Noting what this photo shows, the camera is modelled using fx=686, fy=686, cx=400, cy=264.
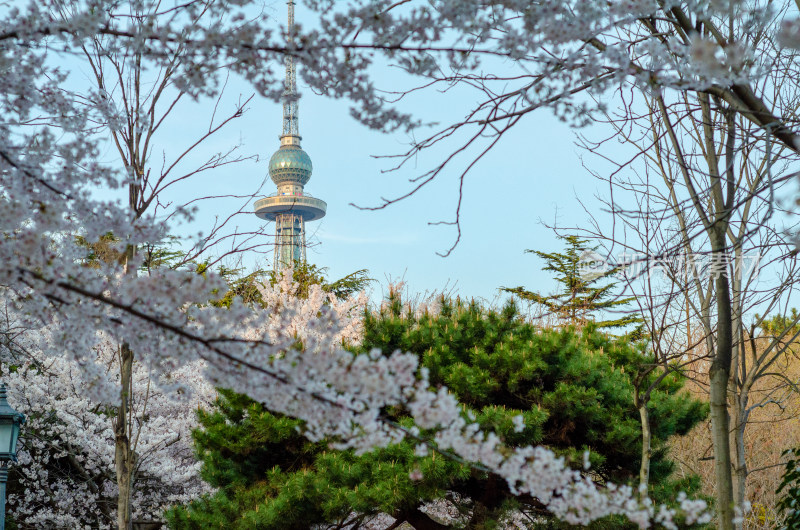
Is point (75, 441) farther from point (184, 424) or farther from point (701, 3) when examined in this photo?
point (701, 3)

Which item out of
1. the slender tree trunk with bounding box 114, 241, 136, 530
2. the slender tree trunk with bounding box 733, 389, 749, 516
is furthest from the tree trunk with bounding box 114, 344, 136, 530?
the slender tree trunk with bounding box 733, 389, 749, 516

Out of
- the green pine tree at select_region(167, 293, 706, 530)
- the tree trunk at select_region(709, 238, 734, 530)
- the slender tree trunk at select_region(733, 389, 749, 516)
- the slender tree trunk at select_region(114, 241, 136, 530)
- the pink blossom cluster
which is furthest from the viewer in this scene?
the pink blossom cluster

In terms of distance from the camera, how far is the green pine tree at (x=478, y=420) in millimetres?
5746

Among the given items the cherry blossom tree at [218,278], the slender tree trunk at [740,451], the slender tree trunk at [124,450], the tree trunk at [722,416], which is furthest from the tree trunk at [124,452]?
the slender tree trunk at [740,451]

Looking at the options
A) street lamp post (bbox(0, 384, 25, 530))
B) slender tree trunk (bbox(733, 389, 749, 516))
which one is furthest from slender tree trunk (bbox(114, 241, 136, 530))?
slender tree trunk (bbox(733, 389, 749, 516))

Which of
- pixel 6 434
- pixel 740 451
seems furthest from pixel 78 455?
pixel 740 451

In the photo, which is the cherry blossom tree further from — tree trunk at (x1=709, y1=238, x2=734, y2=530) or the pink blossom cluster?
the pink blossom cluster

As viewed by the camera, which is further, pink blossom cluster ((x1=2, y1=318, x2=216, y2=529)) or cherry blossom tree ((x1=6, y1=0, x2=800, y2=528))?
pink blossom cluster ((x1=2, y1=318, x2=216, y2=529))

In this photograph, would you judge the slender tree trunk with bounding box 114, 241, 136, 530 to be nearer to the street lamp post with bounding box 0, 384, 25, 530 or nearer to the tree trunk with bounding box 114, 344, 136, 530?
the tree trunk with bounding box 114, 344, 136, 530

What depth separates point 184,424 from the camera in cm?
945

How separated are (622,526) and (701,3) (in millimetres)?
4382

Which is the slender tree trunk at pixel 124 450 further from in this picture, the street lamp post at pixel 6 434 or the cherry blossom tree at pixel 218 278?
the cherry blossom tree at pixel 218 278

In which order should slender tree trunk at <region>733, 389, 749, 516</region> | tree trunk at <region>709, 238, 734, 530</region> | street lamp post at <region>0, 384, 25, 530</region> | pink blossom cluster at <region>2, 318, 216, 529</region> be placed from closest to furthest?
1. tree trunk at <region>709, 238, 734, 530</region>
2. slender tree trunk at <region>733, 389, 749, 516</region>
3. street lamp post at <region>0, 384, 25, 530</region>
4. pink blossom cluster at <region>2, 318, 216, 529</region>

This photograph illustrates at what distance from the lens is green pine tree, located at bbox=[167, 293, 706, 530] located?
5746mm
